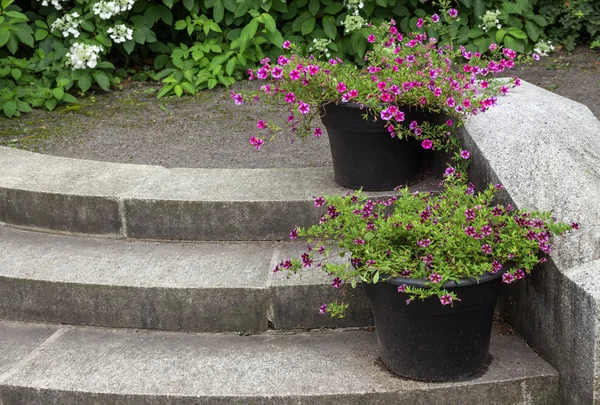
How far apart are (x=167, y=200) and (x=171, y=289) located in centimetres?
47

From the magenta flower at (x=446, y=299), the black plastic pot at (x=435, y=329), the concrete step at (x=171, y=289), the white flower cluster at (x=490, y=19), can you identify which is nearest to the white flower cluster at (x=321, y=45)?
the white flower cluster at (x=490, y=19)

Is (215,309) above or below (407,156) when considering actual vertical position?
below

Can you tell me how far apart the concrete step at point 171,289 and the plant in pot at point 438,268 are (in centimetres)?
36

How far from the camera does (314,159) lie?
425 centimetres

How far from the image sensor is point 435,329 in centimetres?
282

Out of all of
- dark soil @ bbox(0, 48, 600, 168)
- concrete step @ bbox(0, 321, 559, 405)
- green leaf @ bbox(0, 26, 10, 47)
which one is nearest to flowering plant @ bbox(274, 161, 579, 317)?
concrete step @ bbox(0, 321, 559, 405)

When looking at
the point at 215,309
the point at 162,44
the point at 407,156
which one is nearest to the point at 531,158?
the point at 407,156

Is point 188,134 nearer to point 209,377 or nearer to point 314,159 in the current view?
point 314,159

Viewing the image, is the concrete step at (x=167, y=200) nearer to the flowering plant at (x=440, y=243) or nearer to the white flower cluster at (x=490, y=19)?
the flowering plant at (x=440, y=243)

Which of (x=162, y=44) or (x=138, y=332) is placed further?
(x=162, y=44)

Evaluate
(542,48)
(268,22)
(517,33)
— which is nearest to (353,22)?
(268,22)

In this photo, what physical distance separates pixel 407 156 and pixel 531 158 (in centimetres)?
57

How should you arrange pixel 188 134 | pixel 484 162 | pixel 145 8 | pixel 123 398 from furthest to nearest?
1. pixel 145 8
2. pixel 188 134
3. pixel 484 162
4. pixel 123 398

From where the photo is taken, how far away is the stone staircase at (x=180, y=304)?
9.80ft
